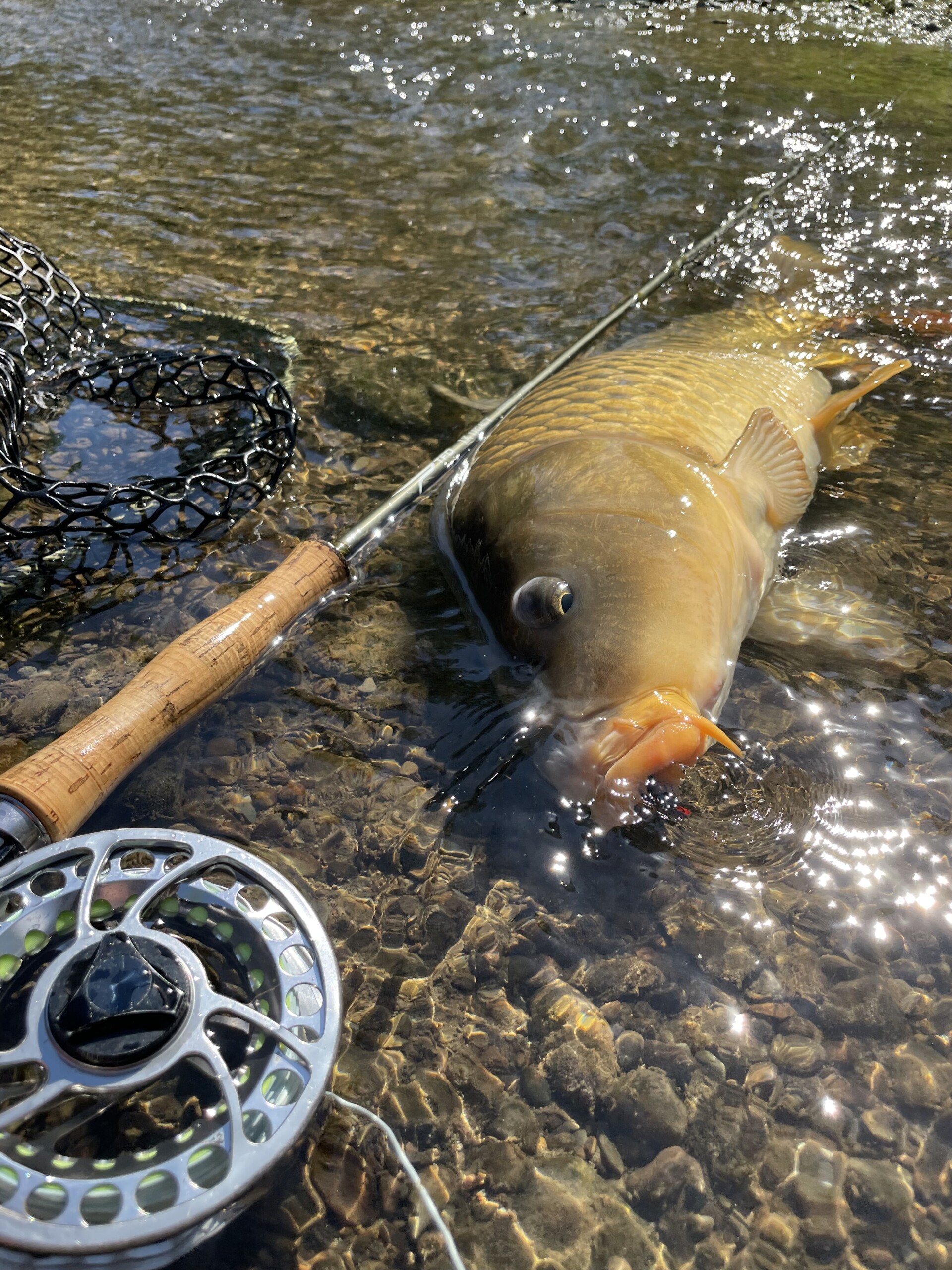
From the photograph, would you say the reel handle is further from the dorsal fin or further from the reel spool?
the dorsal fin

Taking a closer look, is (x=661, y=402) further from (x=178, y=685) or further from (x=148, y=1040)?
(x=148, y=1040)

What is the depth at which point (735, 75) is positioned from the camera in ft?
30.7

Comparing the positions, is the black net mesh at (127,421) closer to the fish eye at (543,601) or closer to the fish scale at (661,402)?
the fish scale at (661,402)

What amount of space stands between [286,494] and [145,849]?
80.0 inches

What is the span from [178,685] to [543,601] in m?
1.01

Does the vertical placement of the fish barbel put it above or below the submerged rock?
above

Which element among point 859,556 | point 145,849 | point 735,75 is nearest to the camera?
point 145,849

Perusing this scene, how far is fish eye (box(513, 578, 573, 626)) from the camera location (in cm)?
258

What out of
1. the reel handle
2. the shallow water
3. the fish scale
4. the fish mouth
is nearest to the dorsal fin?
the fish scale

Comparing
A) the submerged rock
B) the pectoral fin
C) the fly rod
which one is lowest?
the submerged rock

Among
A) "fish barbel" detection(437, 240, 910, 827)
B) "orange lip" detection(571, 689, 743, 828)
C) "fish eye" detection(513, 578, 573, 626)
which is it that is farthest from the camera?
"fish eye" detection(513, 578, 573, 626)

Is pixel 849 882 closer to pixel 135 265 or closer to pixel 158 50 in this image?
pixel 135 265

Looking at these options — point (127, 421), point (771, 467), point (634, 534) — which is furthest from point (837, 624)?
point (127, 421)

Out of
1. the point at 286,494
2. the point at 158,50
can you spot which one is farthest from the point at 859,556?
the point at 158,50
